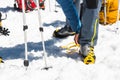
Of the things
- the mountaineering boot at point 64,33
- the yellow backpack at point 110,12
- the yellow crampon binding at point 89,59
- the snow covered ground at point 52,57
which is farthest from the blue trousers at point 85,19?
the yellow backpack at point 110,12

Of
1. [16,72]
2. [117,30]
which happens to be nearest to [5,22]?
[117,30]

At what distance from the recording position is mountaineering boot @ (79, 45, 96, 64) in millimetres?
5043

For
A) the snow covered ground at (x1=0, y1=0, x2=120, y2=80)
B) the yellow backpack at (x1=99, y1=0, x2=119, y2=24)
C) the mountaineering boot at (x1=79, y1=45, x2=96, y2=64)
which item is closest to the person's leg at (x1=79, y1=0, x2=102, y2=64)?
the mountaineering boot at (x1=79, y1=45, x2=96, y2=64)

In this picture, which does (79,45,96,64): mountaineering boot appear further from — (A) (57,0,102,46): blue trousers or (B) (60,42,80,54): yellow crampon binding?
(B) (60,42,80,54): yellow crampon binding

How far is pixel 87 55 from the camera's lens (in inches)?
202

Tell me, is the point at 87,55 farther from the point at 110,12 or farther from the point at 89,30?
the point at 110,12

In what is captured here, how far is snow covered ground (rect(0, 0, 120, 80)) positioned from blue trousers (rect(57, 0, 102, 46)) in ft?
1.21

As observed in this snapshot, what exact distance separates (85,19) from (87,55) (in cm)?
57

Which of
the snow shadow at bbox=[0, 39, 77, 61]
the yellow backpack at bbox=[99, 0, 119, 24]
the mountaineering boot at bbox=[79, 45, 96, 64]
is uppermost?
the yellow backpack at bbox=[99, 0, 119, 24]

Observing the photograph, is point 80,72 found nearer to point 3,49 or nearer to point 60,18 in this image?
point 3,49

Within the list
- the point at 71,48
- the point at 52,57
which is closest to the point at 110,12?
the point at 71,48

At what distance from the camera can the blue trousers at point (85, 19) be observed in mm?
4895

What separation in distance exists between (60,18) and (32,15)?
749 millimetres

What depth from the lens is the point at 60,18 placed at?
26.7ft
